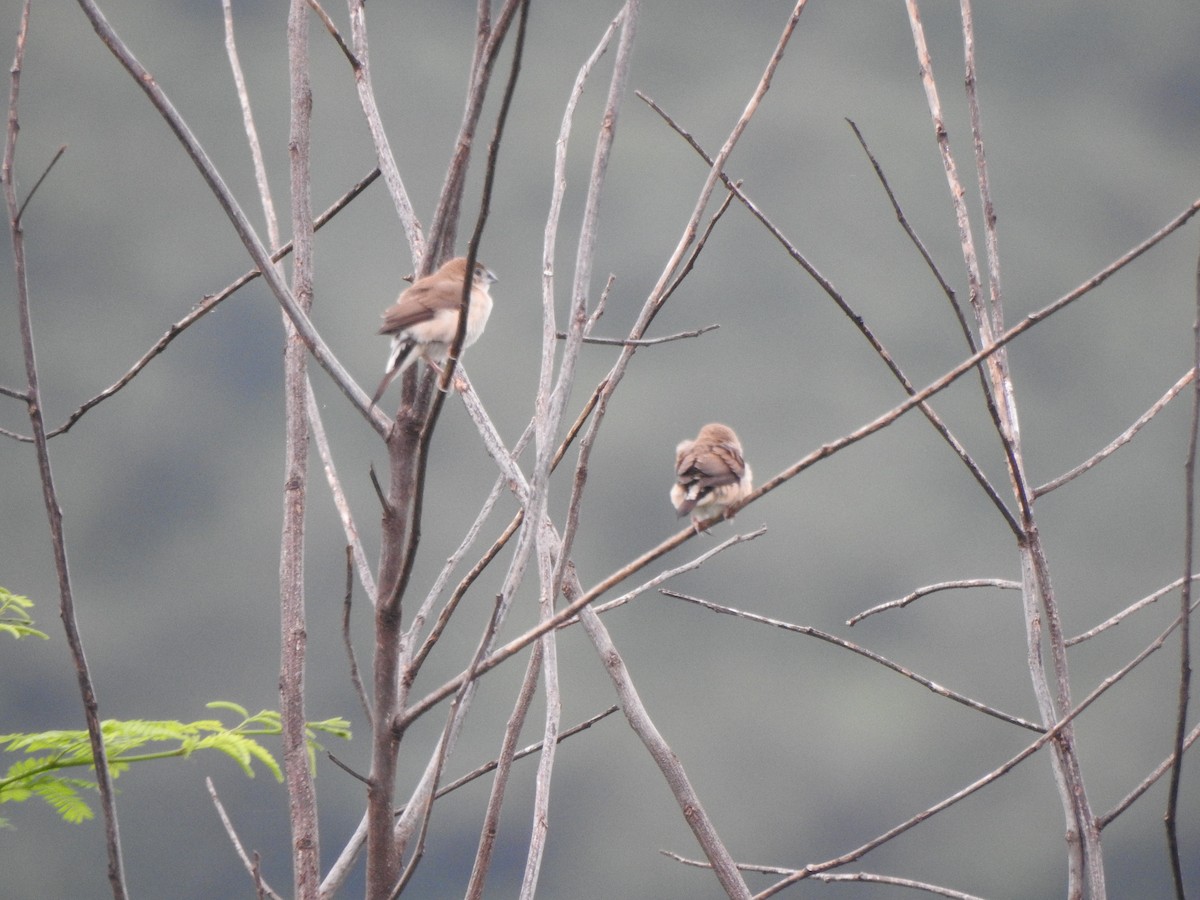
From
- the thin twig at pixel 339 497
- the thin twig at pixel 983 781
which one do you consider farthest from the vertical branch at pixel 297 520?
the thin twig at pixel 983 781

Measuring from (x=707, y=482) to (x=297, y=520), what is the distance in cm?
102

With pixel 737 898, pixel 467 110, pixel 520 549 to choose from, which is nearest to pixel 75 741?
pixel 520 549

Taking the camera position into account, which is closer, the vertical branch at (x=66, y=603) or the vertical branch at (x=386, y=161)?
the vertical branch at (x=66, y=603)

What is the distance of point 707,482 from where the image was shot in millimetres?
2301

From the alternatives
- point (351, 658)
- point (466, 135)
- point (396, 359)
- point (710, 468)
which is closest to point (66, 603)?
point (351, 658)

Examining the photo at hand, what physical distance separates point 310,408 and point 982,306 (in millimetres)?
904

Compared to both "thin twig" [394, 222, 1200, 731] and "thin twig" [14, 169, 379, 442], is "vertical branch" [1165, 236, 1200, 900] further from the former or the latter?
"thin twig" [14, 169, 379, 442]

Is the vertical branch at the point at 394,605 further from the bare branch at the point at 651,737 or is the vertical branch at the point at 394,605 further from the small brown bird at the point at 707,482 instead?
the small brown bird at the point at 707,482

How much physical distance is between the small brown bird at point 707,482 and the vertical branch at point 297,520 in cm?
92

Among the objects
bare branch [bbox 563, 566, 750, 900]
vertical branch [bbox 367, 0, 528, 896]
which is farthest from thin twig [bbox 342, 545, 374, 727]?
bare branch [bbox 563, 566, 750, 900]

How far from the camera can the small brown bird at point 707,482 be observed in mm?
2293

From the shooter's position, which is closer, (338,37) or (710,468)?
(338,37)

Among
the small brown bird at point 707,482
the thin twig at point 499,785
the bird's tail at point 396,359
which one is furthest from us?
the small brown bird at point 707,482

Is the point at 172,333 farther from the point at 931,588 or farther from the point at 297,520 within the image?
the point at 931,588
